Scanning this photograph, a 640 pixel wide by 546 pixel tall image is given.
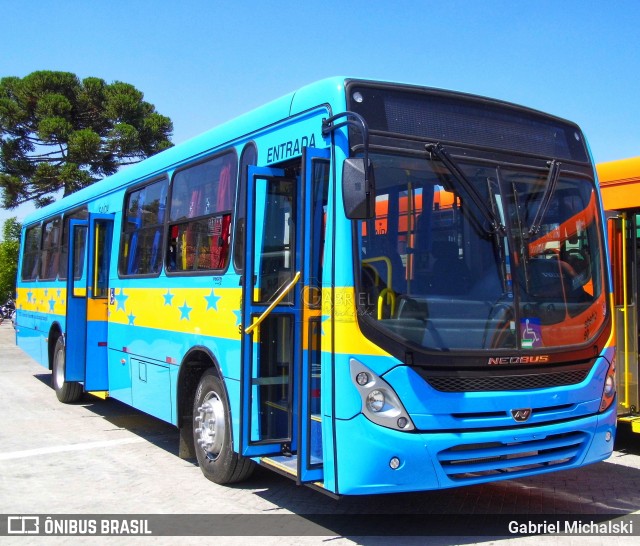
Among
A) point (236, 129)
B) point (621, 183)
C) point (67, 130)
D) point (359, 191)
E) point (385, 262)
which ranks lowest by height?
point (385, 262)

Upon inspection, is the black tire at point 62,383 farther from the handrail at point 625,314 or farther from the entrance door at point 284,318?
the handrail at point 625,314

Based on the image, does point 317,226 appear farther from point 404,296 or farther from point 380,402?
point 380,402

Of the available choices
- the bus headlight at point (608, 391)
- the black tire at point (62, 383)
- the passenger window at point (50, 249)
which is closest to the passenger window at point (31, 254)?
the passenger window at point (50, 249)

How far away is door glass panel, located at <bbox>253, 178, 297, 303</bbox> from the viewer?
222 inches

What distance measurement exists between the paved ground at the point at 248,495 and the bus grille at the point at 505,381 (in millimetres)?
1100

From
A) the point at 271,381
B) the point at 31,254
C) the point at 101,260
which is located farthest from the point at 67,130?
the point at 271,381

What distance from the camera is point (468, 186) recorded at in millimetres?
5070

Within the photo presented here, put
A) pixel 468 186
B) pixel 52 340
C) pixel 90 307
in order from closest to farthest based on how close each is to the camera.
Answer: pixel 468 186, pixel 90 307, pixel 52 340

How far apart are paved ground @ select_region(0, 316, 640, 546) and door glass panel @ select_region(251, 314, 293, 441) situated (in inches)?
26.8

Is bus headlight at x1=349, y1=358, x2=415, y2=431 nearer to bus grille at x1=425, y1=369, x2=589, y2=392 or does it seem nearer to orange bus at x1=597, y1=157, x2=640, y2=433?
bus grille at x1=425, y1=369, x2=589, y2=392

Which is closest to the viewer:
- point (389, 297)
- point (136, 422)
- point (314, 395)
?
point (389, 297)

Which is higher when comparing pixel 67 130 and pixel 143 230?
pixel 67 130

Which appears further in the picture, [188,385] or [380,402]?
[188,385]

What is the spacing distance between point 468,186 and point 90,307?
241 inches
